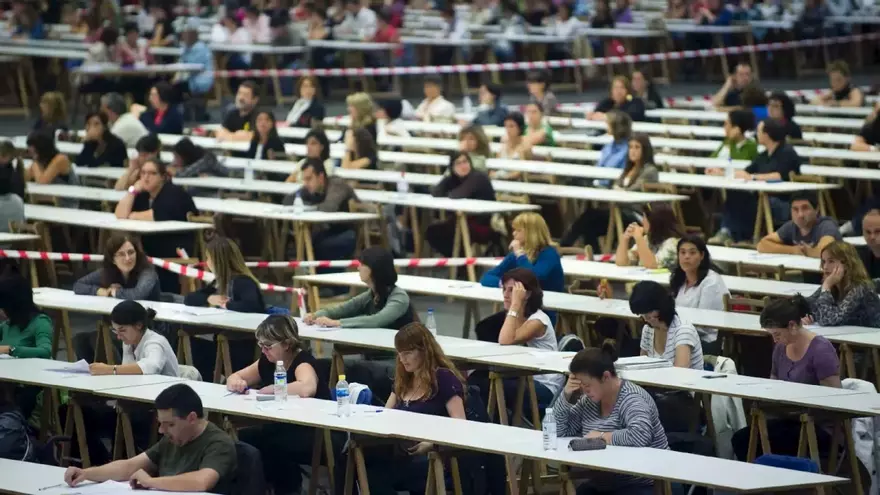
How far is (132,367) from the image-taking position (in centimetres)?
847

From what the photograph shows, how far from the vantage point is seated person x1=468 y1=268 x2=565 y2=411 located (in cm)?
889

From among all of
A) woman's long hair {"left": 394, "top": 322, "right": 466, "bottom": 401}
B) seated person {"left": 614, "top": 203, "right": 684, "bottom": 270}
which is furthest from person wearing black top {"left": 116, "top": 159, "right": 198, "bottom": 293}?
woman's long hair {"left": 394, "top": 322, "right": 466, "bottom": 401}

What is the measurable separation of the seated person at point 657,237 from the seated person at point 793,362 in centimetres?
242

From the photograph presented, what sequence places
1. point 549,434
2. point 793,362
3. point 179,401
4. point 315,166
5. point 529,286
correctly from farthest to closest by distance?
1. point 315,166
2. point 529,286
3. point 793,362
4. point 549,434
5. point 179,401

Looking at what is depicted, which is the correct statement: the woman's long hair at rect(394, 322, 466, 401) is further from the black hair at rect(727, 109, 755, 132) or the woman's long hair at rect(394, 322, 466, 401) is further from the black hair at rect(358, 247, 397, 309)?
the black hair at rect(727, 109, 755, 132)

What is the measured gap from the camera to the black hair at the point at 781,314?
8.07 metres

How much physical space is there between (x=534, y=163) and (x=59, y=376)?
6.82 metres

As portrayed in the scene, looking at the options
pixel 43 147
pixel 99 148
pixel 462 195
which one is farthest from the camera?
pixel 99 148

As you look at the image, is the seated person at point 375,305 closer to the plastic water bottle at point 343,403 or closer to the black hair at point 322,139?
the plastic water bottle at point 343,403

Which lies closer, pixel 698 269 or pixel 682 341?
pixel 682 341

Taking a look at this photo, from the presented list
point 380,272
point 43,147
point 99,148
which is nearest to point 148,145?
point 43,147

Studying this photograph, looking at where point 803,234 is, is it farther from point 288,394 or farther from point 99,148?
point 99,148

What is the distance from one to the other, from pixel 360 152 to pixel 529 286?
235 inches

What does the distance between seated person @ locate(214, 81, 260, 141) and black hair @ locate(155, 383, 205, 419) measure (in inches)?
379
